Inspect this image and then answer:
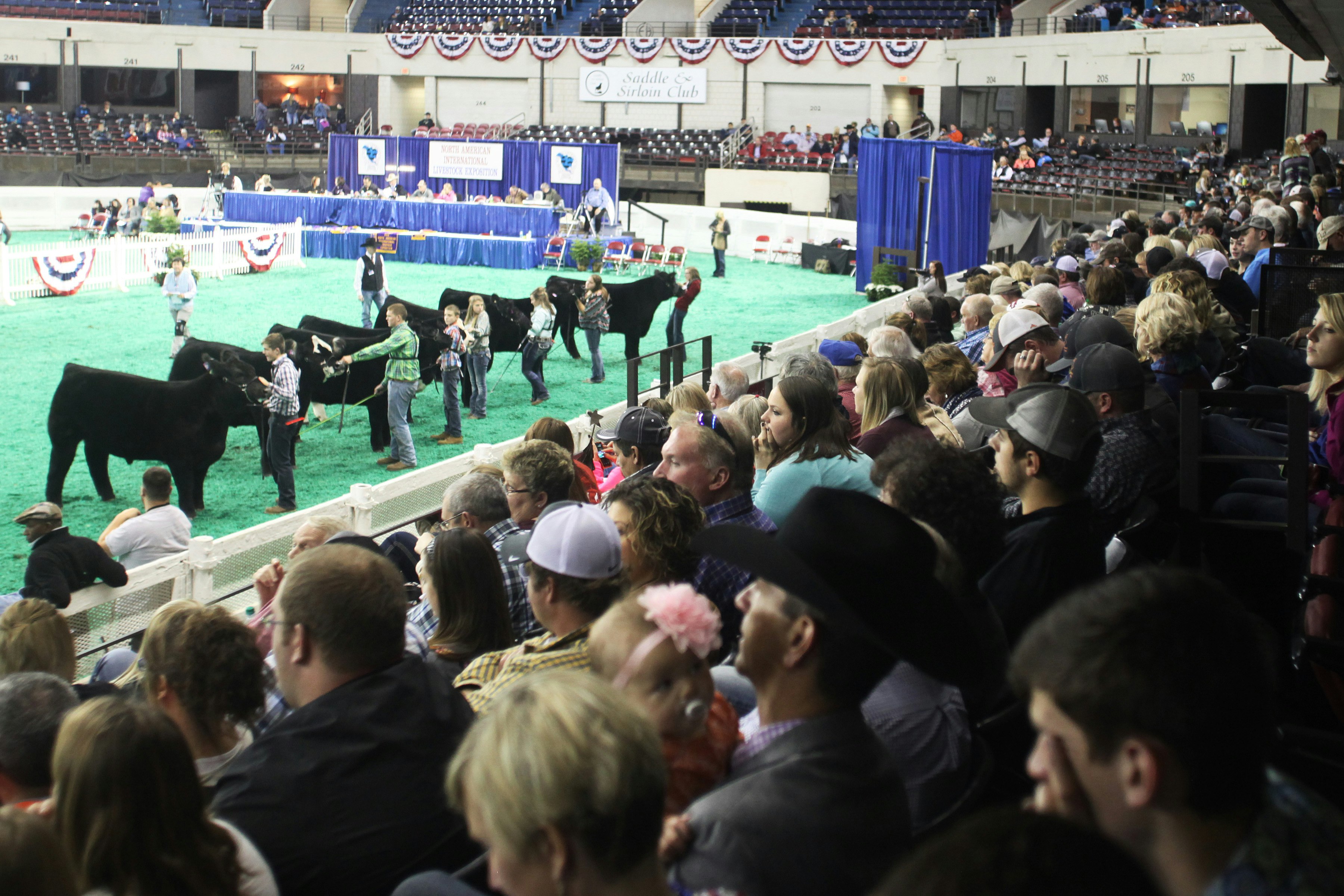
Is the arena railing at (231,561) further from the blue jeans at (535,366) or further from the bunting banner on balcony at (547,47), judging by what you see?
the bunting banner on balcony at (547,47)

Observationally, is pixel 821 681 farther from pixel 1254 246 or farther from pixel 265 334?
pixel 265 334

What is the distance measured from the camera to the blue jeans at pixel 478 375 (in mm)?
13203

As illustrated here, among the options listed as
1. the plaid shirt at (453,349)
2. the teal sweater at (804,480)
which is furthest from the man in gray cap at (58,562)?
the plaid shirt at (453,349)

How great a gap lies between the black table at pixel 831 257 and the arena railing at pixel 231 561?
18918mm

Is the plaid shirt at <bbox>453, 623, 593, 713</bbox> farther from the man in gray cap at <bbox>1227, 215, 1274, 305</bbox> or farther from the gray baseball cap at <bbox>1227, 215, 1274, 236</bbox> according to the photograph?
the gray baseball cap at <bbox>1227, 215, 1274, 236</bbox>

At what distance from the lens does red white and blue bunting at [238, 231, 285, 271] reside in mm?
25266

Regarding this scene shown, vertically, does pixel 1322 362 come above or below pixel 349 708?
above

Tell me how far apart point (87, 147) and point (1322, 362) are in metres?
39.8

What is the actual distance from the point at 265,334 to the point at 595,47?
26644mm

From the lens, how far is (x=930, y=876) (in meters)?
1.30

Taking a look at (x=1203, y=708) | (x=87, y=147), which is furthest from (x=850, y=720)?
(x=87, y=147)

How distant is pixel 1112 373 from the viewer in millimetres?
4465

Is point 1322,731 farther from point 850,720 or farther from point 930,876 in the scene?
point 930,876

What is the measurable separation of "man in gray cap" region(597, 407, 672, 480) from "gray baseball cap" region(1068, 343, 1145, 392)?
1.89 m
